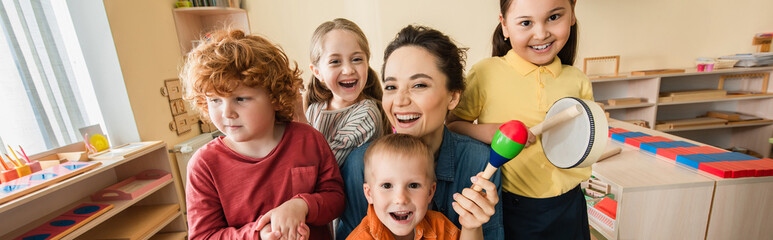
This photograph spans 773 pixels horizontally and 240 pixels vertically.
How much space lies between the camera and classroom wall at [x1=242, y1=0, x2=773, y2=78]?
3.65 m

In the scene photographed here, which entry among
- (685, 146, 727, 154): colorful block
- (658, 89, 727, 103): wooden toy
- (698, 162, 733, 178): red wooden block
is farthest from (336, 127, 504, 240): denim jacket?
(658, 89, 727, 103): wooden toy

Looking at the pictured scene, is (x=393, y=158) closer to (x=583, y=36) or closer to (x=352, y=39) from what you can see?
(x=352, y=39)

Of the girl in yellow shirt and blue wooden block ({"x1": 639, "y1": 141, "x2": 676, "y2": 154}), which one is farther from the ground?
the girl in yellow shirt

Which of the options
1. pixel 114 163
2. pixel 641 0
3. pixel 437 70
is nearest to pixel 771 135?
pixel 641 0

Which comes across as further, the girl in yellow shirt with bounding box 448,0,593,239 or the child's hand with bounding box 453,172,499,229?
the girl in yellow shirt with bounding box 448,0,593,239

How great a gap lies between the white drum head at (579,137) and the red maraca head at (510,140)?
0.15m

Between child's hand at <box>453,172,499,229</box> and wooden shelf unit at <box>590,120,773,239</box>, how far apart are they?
1.10m

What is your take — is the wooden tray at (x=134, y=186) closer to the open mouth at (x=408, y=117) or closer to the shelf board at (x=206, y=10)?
the shelf board at (x=206, y=10)

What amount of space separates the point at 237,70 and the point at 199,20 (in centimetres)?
316

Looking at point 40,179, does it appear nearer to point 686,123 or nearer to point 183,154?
point 183,154

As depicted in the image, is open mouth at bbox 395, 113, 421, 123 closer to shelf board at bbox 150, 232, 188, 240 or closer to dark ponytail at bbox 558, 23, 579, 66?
Answer: dark ponytail at bbox 558, 23, 579, 66

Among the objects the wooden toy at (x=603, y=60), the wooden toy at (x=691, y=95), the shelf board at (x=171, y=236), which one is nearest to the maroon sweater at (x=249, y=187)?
the shelf board at (x=171, y=236)

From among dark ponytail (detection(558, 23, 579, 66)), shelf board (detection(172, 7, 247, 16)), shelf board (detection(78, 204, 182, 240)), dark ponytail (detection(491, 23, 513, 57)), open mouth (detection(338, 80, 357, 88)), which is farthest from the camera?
shelf board (detection(172, 7, 247, 16))

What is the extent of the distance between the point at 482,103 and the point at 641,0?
3.86 meters
